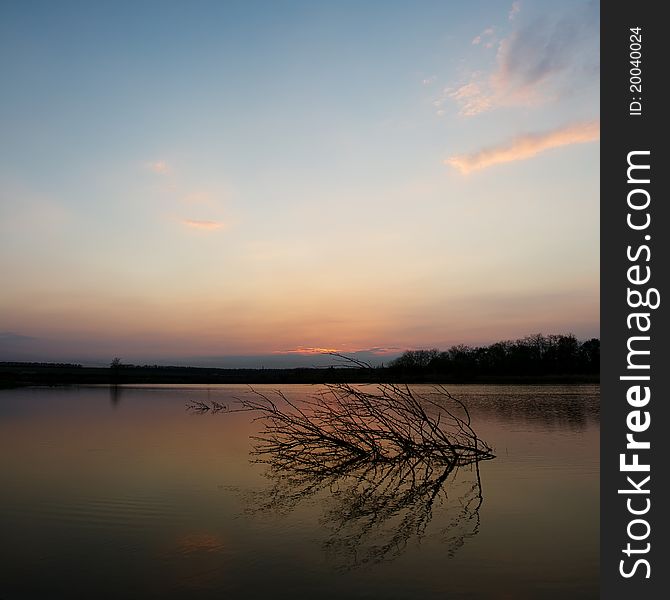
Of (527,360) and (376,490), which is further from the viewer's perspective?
(527,360)

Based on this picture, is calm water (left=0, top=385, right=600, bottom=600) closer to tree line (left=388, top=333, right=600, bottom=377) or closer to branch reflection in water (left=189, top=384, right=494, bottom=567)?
branch reflection in water (left=189, top=384, right=494, bottom=567)

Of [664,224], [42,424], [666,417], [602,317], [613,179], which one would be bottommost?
Answer: [42,424]

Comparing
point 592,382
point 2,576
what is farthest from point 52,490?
point 592,382

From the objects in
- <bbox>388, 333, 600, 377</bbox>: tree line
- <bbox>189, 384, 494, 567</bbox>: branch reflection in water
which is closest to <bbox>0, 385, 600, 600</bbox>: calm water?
<bbox>189, 384, 494, 567</bbox>: branch reflection in water

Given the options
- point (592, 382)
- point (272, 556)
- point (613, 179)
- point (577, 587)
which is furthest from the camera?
point (592, 382)

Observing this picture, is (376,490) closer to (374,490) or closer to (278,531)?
(374,490)

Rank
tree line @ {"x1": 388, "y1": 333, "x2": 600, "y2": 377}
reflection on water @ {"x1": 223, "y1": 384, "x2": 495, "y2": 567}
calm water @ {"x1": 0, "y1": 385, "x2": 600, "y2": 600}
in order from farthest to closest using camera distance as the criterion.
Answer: tree line @ {"x1": 388, "y1": 333, "x2": 600, "y2": 377} → reflection on water @ {"x1": 223, "y1": 384, "x2": 495, "y2": 567} → calm water @ {"x1": 0, "y1": 385, "x2": 600, "y2": 600}

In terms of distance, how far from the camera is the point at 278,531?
7.92 metres

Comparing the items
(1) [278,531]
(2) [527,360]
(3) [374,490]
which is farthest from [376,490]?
(2) [527,360]

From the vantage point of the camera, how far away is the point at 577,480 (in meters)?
11.6

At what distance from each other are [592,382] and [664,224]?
221ft

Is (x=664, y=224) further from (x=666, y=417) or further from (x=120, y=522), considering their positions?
(x=120, y=522)

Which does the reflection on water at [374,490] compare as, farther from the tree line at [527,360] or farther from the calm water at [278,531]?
the tree line at [527,360]

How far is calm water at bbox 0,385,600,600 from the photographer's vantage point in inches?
234
